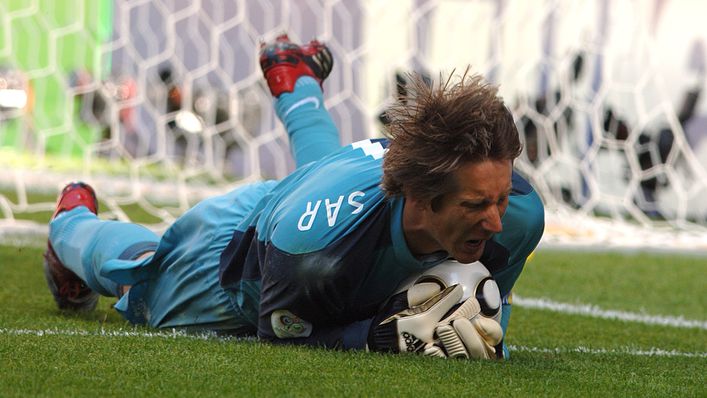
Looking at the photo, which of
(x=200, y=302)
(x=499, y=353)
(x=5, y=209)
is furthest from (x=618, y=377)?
(x=5, y=209)

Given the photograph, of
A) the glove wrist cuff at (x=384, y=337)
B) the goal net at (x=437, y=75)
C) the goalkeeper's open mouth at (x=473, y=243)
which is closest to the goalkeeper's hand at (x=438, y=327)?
the glove wrist cuff at (x=384, y=337)

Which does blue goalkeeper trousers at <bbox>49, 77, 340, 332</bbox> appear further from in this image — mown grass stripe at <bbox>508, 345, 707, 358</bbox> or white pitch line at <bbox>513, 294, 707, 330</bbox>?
white pitch line at <bbox>513, 294, 707, 330</bbox>

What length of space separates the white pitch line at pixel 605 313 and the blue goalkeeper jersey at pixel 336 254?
4.87ft

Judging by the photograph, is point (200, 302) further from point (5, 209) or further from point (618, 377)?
point (5, 209)

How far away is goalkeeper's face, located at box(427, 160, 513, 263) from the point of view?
2553 millimetres

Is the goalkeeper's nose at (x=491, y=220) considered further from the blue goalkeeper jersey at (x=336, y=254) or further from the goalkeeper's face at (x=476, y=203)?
the blue goalkeeper jersey at (x=336, y=254)

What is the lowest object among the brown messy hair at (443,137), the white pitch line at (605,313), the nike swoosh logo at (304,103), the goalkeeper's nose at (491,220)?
the white pitch line at (605,313)

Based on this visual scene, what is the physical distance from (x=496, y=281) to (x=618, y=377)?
44 centimetres

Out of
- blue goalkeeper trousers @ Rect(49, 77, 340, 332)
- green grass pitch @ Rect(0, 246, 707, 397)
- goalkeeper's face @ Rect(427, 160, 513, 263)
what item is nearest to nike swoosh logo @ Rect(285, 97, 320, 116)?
blue goalkeeper trousers @ Rect(49, 77, 340, 332)

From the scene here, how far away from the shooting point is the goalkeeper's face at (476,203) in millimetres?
2553

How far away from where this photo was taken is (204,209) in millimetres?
3514

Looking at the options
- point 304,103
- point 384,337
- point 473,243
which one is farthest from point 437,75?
point 473,243

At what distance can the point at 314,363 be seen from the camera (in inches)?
107

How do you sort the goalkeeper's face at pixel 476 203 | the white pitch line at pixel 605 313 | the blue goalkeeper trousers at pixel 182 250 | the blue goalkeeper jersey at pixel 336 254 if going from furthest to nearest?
the white pitch line at pixel 605 313 → the blue goalkeeper trousers at pixel 182 250 → the blue goalkeeper jersey at pixel 336 254 → the goalkeeper's face at pixel 476 203
